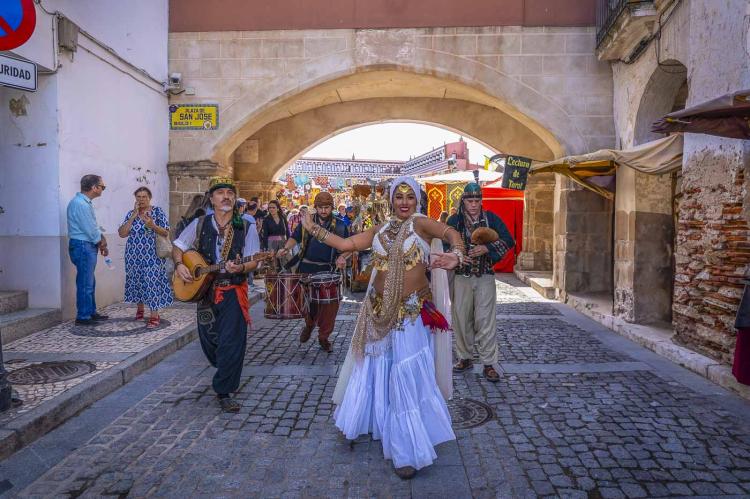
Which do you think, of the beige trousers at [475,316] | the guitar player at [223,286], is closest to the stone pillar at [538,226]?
the beige trousers at [475,316]

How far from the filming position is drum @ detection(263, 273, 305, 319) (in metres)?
6.32

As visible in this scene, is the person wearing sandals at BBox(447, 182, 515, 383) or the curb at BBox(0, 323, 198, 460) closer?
the curb at BBox(0, 323, 198, 460)

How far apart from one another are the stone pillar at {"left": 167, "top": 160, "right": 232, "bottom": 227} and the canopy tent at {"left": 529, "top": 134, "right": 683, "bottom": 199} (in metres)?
5.86

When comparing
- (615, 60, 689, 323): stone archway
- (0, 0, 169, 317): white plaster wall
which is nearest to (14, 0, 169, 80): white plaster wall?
(0, 0, 169, 317): white plaster wall

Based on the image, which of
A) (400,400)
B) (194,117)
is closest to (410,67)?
(194,117)

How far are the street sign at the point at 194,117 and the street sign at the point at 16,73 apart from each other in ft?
21.2

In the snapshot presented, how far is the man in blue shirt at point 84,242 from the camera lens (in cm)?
703

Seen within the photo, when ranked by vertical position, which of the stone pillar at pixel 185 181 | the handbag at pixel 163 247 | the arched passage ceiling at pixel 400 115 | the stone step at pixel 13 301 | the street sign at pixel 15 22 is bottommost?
the stone step at pixel 13 301

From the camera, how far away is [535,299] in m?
10.9

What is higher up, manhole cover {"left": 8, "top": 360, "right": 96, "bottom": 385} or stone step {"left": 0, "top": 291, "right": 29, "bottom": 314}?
stone step {"left": 0, "top": 291, "right": 29, "bottom": 314}

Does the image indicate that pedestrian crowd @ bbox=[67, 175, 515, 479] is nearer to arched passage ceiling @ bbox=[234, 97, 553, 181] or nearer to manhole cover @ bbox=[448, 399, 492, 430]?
manhole cover @ bbox=[448, 399, 492, 430]

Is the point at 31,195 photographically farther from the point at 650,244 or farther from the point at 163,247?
the point at 650,244

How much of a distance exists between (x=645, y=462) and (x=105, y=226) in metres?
7.85

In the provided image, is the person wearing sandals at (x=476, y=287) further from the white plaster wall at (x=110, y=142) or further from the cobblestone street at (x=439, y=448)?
the white plaster wall at (x=110, y=142)
